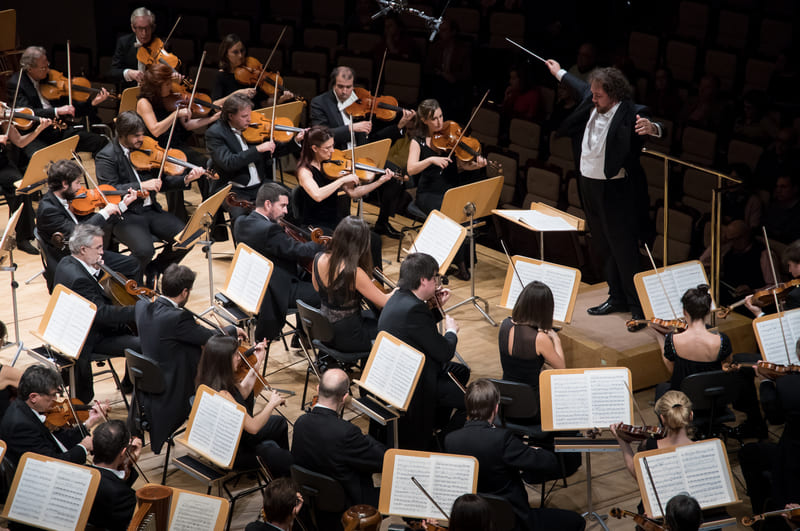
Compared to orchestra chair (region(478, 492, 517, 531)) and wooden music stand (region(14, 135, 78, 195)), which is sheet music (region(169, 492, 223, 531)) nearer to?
orchestra chair (region(478, 492, 517, 531))

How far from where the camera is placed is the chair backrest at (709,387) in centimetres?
493

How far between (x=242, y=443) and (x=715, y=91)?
18.5ft

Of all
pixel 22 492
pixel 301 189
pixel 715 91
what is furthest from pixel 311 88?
pixel 22 492

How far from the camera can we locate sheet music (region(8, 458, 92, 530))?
415 centimetres

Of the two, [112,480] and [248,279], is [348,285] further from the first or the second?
[112,480]

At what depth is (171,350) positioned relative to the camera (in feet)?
17.3

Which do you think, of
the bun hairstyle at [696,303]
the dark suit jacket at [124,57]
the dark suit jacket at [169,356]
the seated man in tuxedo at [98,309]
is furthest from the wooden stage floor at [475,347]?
the dark suit jacket at [124,57]

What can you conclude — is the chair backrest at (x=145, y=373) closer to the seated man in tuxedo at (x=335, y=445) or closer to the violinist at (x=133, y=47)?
the seated man in tuxedo at (x=335, y=445)

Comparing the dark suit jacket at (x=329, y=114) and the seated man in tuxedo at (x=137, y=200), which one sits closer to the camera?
the seated man in tuxedo at (x=137, y=200)

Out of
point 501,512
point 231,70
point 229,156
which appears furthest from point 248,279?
point 231,70

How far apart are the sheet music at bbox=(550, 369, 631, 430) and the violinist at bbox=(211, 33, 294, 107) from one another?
5366mm

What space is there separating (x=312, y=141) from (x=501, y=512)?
3.73 metres

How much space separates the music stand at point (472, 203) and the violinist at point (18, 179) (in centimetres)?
386

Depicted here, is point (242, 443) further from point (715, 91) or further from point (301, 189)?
point (715, 91)
